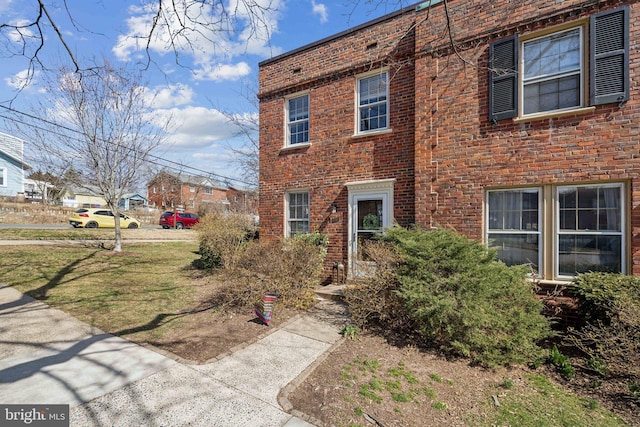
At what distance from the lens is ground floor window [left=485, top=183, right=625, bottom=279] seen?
5250 mm

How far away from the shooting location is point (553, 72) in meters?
5.77

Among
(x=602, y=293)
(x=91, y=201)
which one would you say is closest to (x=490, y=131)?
(x=602, y=293)

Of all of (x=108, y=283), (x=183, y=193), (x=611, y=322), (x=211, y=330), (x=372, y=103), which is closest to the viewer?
(x=611, y=322)

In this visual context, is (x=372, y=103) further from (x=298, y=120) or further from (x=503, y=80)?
(x=503, y=80)

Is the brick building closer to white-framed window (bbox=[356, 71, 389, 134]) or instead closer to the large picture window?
the large picture window

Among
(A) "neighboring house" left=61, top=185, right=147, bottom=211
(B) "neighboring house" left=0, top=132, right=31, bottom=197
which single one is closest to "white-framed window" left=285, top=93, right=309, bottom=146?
(B) "neighboring house" left=0, top=132, right=31, bottom=197

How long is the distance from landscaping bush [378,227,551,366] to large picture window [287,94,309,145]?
5676 millimetres

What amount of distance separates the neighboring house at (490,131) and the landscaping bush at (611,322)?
0.68 m

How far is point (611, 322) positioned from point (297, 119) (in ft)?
27.6

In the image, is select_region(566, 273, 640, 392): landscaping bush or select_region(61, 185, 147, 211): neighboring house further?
select_region(61, 185, 147, 211): neighboring house

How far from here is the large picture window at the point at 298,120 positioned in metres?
9.30

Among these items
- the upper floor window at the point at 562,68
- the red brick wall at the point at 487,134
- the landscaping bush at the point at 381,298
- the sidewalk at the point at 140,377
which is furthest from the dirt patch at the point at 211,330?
the upper floor window at the point at 562,68

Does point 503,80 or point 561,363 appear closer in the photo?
point 561,363

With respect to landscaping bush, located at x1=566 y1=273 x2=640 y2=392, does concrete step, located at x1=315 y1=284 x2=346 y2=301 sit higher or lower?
lower
